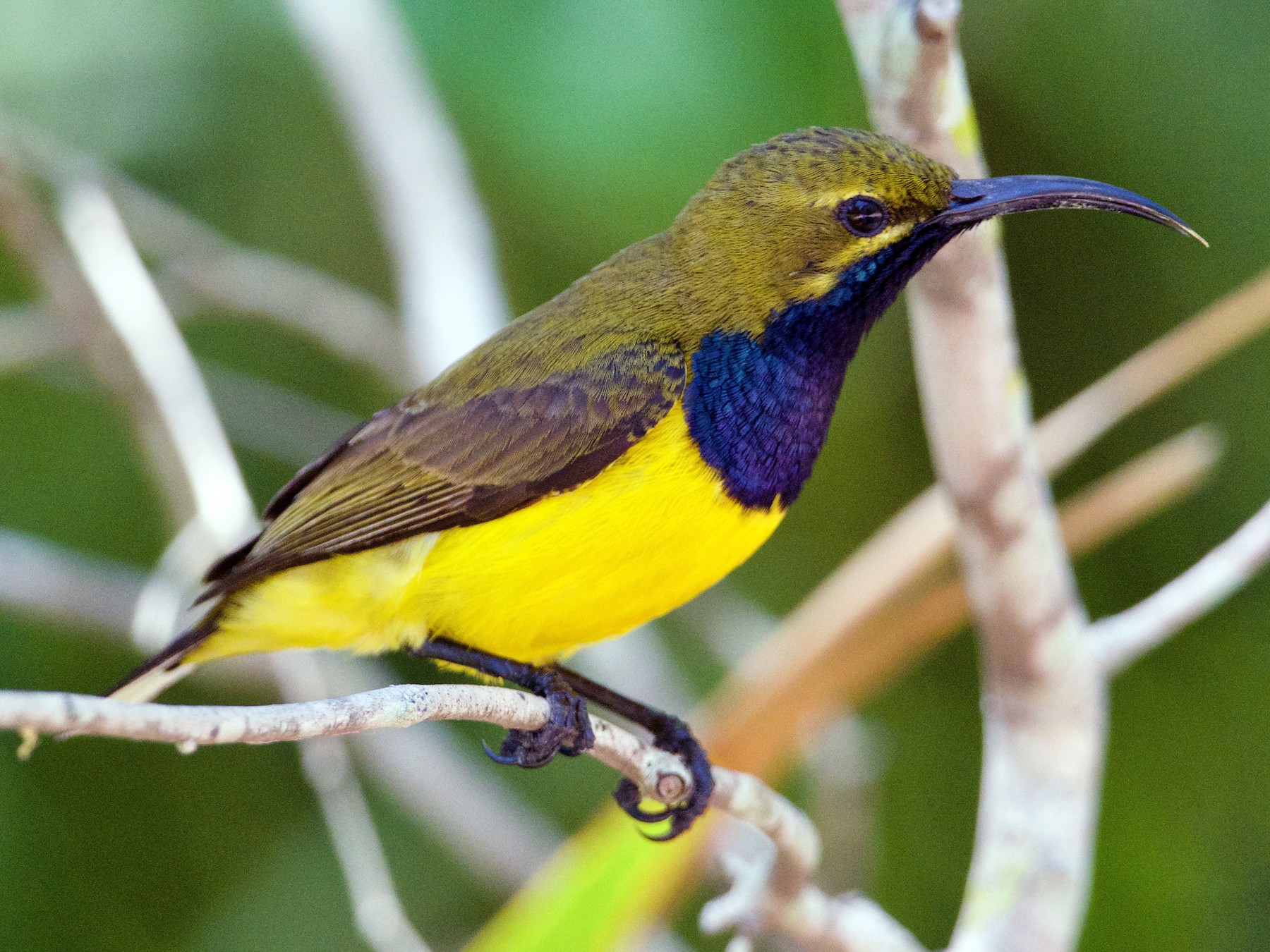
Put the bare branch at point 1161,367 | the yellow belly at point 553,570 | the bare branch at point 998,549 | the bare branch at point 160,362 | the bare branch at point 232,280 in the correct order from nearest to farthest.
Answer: the bare branch at point 998,549 < the yellow belly at point 553,570 < the bare branch at point 1161,367 < the bare branch at point 160,362 < the bare branch at point 232,280

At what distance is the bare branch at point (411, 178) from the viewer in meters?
4.00

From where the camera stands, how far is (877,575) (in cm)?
282

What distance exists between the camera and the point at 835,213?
261 cm

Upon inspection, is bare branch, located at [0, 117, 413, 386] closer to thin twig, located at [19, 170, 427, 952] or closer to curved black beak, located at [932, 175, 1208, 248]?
thin twig, located at [19, 170, 427, 952]

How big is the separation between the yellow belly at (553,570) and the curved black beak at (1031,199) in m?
0.62

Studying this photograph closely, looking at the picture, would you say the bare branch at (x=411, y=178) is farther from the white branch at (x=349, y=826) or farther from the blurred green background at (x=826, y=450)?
the white branch at (x=349, y=826)

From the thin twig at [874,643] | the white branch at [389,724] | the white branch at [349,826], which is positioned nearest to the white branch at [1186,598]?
the thin twig at [874,643]

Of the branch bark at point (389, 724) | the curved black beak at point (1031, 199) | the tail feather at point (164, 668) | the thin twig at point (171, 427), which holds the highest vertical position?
the thin twig at point (171, 427)

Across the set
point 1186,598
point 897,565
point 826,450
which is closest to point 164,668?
point 897,565

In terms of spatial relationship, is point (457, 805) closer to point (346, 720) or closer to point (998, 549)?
point (998, 549)

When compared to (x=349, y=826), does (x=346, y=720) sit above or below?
below

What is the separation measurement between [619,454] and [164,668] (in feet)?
3.31

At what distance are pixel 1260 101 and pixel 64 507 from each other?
407cm

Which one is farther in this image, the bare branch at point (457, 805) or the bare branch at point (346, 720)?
the bare branch at point (457, 805)
